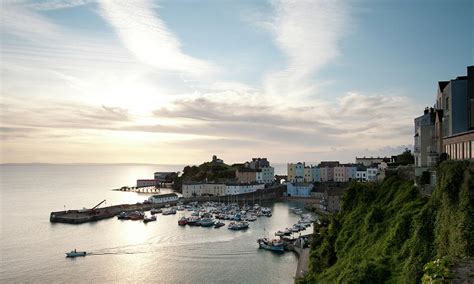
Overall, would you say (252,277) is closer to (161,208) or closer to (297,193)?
(161,208)

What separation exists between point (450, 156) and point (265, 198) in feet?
197

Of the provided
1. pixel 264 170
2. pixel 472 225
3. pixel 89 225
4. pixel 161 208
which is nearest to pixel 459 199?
pixel 472 225

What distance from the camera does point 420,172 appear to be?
58.5ft

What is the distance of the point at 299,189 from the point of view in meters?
77.1

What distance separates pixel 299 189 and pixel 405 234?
212 feet

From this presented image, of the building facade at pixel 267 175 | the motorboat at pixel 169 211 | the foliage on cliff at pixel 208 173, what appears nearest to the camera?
the motorboat at pixel 169 211

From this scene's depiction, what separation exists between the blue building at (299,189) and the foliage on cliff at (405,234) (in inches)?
2250

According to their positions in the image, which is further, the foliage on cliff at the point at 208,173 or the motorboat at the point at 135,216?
the foliage on cliff at the point at 208,173

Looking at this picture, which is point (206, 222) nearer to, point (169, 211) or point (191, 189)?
point (169, 211)

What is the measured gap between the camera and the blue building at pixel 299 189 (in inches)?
2986

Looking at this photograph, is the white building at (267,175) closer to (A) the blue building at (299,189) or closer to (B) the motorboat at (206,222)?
(A) the blue building at (299,189)

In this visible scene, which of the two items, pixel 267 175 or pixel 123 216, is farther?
pixel 267 175

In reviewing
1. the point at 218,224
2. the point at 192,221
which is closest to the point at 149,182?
the point at 192,221

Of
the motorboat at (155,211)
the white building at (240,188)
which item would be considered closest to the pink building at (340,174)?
the white building at (240,188)
